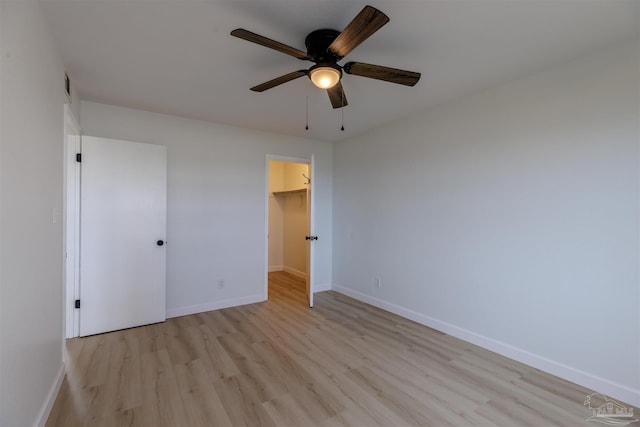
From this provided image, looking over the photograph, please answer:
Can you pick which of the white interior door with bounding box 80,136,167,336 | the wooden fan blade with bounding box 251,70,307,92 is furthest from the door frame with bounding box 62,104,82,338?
the wooden fan blade with bounding box 251,70,307,92

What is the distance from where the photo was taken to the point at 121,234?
3215 mm

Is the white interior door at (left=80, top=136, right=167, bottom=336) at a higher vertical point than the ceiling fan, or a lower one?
lower

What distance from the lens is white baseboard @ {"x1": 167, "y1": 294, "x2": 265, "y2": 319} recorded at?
3600 millimetres

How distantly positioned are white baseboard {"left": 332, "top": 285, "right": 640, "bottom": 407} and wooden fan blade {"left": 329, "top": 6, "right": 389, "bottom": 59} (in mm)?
2848

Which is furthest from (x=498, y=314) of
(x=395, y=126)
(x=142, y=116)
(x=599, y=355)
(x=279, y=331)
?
(x=142, y=116)

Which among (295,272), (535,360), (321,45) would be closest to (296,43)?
(321,45)

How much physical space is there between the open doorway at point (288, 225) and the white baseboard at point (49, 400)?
126 inches

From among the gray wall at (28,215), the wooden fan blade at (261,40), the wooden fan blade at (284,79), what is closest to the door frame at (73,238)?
the gray wall at (28,215)

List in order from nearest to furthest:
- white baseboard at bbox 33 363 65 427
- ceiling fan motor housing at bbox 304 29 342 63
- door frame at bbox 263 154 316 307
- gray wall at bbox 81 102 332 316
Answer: white baseboard at bbox 33 363 65 427 < ceiling fan motor housing at bbox 304 29 342 63 < gray wall at bbox 81 102 332 316 < door frame at bbox 263 154 316 307

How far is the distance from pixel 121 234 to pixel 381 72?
3131 mm

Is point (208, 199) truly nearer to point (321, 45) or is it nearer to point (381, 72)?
point (321, 45)

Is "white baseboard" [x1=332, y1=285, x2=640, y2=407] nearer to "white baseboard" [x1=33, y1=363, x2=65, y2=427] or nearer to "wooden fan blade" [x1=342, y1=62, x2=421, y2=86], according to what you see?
"wooden fan blade" [x1=342, y1=62, x2=421, y2=86]

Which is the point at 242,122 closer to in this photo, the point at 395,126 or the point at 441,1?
the point at 395,126

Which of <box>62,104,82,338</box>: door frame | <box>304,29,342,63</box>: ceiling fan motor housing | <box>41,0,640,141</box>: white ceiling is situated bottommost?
<box>62,104,82,338</box>: door frame
